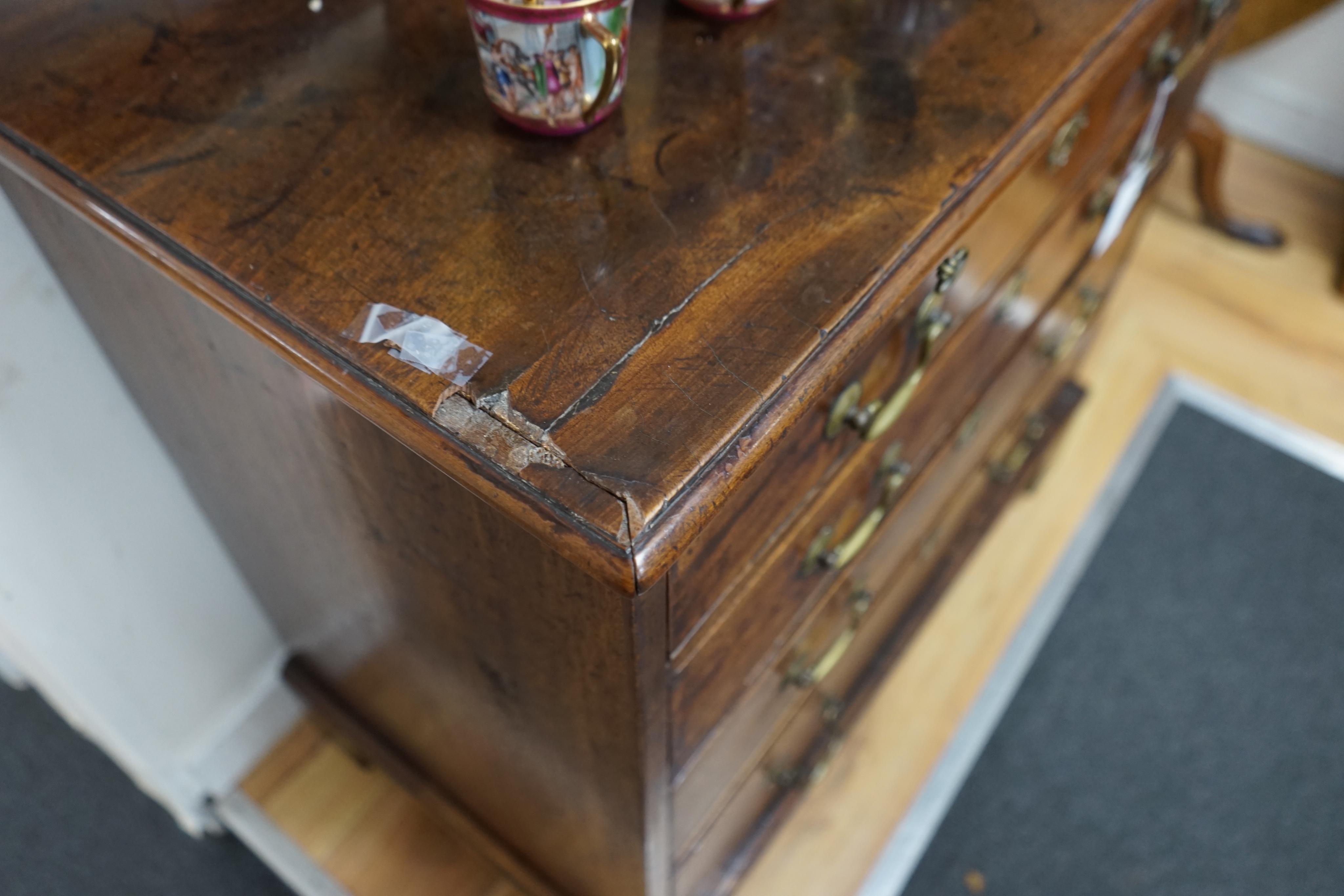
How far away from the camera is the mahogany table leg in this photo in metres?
1.63

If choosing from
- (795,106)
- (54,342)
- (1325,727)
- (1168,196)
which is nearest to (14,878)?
(54,342)

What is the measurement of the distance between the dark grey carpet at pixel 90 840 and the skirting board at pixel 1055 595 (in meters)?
0.67

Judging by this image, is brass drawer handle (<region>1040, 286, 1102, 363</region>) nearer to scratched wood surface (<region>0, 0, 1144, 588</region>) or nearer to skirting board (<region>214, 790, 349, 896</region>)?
scratched wood surface (<region>0, 0, 1144, 588</region>)

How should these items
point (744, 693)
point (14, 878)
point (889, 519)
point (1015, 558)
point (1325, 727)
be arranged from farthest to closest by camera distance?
point (1015, 558)
point (1325, 727)
point (14, 878)
point (889, 519)
point (744, 693)

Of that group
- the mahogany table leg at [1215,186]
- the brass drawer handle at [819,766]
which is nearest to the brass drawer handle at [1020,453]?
the brass drawer handle at [819,766]

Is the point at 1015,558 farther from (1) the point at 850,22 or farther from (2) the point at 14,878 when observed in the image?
(2) the point at 14,878

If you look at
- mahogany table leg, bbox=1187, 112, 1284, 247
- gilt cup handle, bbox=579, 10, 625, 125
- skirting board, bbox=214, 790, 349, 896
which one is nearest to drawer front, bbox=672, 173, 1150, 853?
gilt cup handle, bbox=579, 10, 625, 125

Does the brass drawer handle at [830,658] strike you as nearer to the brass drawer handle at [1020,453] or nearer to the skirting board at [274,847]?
the brass drawer handle at [1020,453]

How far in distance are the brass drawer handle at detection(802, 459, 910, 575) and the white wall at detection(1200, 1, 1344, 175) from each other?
4.71 feet

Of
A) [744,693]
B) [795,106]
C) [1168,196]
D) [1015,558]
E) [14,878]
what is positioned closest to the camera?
[795,106]

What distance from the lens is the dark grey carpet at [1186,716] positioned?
43.7 inches

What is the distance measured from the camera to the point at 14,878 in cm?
105

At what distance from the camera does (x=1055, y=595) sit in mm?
1304

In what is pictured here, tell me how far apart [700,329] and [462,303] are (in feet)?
0.37
